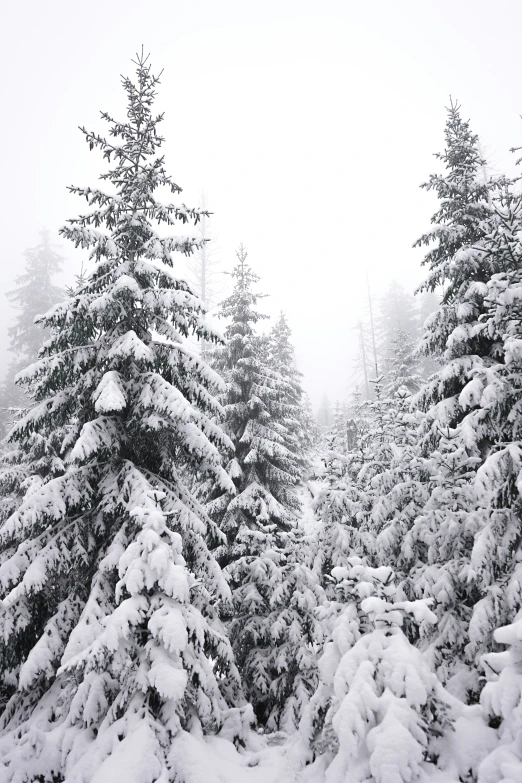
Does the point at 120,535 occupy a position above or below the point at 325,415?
above

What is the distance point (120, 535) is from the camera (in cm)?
702

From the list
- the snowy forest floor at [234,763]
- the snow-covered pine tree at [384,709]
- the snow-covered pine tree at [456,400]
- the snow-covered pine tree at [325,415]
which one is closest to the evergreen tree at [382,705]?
the snow-covered pine tree at [384,709]

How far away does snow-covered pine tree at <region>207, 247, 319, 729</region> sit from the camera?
27.9 feet

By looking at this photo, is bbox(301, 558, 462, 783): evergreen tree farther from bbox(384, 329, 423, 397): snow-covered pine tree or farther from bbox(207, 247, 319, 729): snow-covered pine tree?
bbox(384, 329, 423, 397): snow-covered pine tree

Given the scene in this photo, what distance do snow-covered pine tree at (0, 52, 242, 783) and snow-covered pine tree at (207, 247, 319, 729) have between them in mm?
1161

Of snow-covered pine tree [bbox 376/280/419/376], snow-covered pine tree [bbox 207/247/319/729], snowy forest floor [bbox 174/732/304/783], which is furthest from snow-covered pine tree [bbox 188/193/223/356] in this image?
snowy forest floor [bbox 174/732/304/783]

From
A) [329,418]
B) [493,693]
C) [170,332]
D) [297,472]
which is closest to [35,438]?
[170,332]

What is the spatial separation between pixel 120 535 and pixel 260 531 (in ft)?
14.3

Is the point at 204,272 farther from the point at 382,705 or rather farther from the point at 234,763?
the point at 382,705

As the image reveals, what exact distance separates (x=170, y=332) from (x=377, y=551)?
624 cm

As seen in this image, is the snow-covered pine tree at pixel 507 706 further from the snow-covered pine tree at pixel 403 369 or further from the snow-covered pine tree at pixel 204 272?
the snow-covered pine tree at pixel 204 272

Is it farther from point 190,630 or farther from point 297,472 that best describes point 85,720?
point 297,472

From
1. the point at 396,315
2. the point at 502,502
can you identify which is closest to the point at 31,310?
the point at 502,502

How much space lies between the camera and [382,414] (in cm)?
1232
